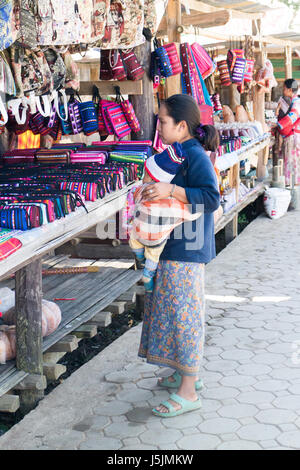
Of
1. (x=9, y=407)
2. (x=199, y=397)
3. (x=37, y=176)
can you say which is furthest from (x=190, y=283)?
(x=37, y=176)

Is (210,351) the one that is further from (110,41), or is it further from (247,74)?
(247,74)

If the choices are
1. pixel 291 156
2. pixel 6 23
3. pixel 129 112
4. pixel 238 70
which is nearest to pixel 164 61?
pixel 129 112

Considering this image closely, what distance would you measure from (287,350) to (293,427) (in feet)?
3.75

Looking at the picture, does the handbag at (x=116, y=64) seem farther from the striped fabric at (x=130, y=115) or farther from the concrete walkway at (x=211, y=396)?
the concrete walkway at (x=211, y=396)

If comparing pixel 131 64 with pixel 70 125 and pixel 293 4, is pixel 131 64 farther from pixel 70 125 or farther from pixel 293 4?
pixel 293 4

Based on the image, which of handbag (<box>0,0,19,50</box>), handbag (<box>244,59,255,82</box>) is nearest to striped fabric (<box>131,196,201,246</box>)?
handbag (<box>0,0,19,50</box>)

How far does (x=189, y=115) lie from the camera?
3357mm

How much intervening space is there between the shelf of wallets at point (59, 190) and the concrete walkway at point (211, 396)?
3.16ft

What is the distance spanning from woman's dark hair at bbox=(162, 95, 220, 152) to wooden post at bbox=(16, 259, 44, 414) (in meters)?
1.16

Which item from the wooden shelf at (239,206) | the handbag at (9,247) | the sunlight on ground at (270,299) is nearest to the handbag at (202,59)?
the wooden shelf at (239,206)

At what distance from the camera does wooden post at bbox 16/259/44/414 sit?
12.1 feet

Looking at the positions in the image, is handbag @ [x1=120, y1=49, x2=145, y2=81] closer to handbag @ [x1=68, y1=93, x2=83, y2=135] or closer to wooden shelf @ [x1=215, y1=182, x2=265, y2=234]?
handbag @ [x1=68, y1=93, x2=83, y2=135]

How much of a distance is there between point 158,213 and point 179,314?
0.56 metres

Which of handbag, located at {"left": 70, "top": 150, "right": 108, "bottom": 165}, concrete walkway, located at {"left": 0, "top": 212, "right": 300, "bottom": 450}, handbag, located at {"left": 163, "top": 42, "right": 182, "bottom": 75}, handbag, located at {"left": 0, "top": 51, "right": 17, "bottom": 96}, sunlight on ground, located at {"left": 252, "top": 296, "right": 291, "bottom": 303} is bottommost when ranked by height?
concrete walkway, located at {"left": 0, "top": 212, "right": 300, "bottom": 450}
